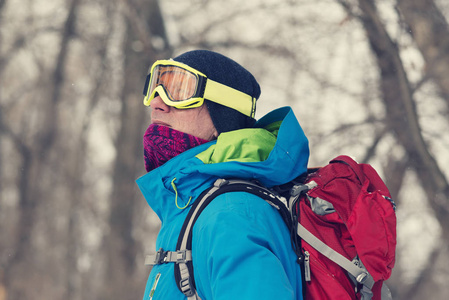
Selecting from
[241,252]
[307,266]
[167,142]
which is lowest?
[307,266]

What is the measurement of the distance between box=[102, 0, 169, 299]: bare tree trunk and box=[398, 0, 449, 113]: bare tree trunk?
5.17 m

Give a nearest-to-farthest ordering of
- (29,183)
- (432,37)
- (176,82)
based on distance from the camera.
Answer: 1. (176,82)
2. (432,37)
3. (29,183)

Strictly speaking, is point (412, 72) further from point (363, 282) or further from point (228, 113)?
point (363, 282)

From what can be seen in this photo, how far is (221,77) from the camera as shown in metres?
2.23

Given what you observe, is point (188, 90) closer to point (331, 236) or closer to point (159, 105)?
point (159, 105)

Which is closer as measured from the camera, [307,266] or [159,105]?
[307,266]

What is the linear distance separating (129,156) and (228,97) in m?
9.00

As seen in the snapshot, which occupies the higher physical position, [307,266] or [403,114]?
[403,114]

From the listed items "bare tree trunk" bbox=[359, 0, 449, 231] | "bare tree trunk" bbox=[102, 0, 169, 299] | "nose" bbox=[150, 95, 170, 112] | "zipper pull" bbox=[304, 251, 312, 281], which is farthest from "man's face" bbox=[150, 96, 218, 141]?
"bare tree trunk" bbox=[102, 0, 169, 299]

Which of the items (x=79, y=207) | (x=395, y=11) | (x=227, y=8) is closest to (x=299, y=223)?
(x=395, y=11)

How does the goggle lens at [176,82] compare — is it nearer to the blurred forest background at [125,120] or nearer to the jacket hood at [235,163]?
the jacket hood at [235,163]

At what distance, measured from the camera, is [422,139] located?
6551 millimetres

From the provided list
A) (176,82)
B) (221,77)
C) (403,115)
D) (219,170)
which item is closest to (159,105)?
(176,82)

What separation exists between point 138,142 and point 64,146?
202 cm
